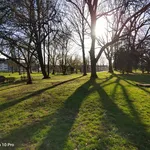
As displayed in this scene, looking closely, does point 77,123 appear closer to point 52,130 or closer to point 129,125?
point 52,130

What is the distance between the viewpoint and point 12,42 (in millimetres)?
9305

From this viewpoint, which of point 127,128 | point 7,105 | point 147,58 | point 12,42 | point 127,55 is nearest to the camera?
point 127,128

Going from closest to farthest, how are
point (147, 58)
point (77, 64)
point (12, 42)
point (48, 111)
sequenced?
point (48, 111) → point (12, 42) → point (147, 58) → point (77, 64)

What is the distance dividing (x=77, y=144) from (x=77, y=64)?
4927cm

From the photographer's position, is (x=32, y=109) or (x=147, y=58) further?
(x=147, y=58)

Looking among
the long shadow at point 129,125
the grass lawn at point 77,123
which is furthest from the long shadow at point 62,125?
the long shadow at point 129,125

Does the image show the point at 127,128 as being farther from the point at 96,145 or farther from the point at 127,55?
the point at 127,55

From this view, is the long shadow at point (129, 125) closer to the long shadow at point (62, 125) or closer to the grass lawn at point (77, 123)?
the grass lawn at point (77, 123)

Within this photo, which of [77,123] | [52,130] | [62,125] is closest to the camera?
[52,130]

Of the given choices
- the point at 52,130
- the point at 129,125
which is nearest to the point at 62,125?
the point at 52,130

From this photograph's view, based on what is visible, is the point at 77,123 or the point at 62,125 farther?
the point at 77,123

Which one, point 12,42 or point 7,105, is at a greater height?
point 12,42

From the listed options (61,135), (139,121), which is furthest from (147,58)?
(61,135)

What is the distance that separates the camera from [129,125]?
16.3ft
